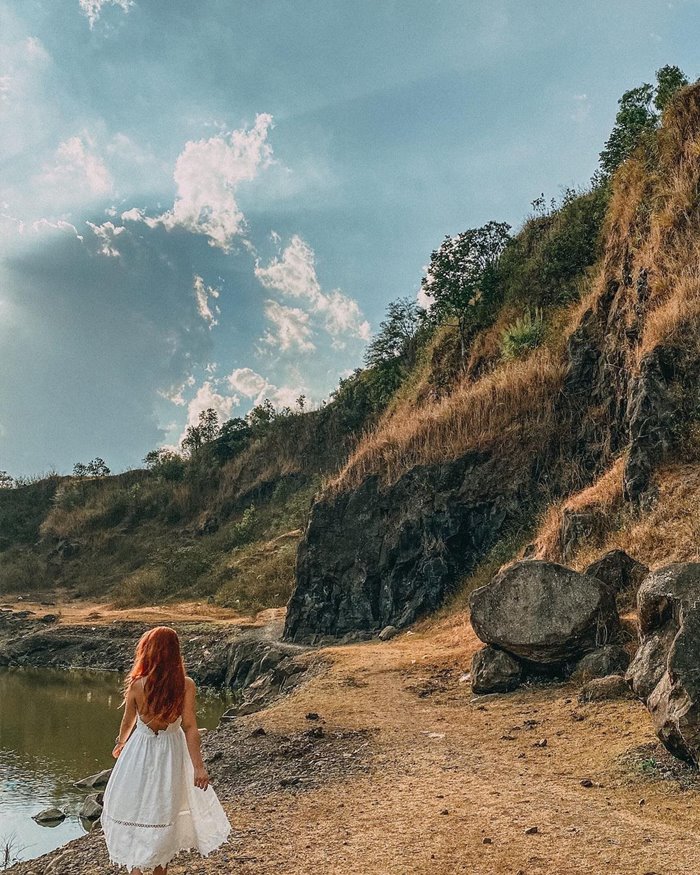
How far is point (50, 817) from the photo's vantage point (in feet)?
33.9

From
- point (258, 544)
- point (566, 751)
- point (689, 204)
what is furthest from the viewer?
point (258, 544)

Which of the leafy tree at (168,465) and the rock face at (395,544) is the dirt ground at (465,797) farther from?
the leafy tree at (168,465)

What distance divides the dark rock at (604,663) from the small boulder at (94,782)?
8777mm

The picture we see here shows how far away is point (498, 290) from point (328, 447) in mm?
23131

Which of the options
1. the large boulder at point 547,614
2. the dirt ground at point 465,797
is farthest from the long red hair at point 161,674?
the large boulder at point 547,614

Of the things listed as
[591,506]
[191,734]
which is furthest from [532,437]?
[191,734]

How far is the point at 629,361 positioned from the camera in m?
17.5

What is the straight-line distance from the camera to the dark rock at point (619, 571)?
11.1m

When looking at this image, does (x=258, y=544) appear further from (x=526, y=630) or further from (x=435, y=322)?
(x=526, y=630)

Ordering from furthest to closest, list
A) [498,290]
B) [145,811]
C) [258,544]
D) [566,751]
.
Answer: [258,544]
[498,290]
[566,751]
[145,811]

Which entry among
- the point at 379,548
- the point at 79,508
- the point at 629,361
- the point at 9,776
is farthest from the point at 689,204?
the point at 79,508

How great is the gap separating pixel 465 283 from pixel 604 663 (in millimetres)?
26339

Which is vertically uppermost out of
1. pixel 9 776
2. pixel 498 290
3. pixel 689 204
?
pixel 498 290

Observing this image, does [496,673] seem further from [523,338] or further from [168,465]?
[168,465]
